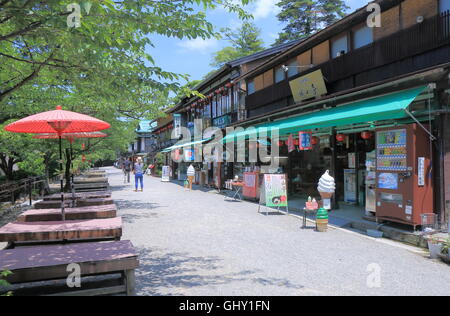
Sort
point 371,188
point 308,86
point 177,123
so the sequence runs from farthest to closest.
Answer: point 177,123 < point 308,86 < point 371,188

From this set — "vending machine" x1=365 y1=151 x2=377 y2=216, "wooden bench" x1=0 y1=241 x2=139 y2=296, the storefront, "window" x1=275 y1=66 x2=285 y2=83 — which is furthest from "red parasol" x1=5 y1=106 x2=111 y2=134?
"window" x1=275 y1=66 x2=285 y2=83

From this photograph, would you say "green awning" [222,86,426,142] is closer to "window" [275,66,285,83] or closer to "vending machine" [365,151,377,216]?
"vending machine" [365,151,377,216]

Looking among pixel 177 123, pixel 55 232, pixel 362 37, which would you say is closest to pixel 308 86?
pixel 362 37

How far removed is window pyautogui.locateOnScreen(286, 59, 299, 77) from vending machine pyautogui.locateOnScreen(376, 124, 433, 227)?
26.8 ft

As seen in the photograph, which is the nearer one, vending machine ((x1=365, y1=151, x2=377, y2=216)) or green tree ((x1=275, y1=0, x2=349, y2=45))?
vending machine ((x1=365, y1=151, x2=377, y2=216))

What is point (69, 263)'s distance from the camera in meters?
4.18

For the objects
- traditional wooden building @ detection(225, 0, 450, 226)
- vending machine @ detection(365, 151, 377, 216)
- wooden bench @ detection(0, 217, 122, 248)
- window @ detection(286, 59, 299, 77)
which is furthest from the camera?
window @ detection(286, 59, 299, 77)

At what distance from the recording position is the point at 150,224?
10.3m

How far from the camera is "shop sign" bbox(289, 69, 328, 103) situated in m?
13.4

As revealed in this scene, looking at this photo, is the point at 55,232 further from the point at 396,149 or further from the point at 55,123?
the point at 396,149

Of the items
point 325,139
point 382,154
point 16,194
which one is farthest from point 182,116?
point 382,154

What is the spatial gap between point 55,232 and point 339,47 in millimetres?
11469

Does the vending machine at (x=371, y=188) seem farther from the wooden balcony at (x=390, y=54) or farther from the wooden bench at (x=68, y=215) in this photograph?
the wooden bench at (x=68, y=215)

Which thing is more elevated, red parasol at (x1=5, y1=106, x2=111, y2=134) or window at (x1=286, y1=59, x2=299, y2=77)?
window at (x1=286, y1=59, x2=299, y2=77)
